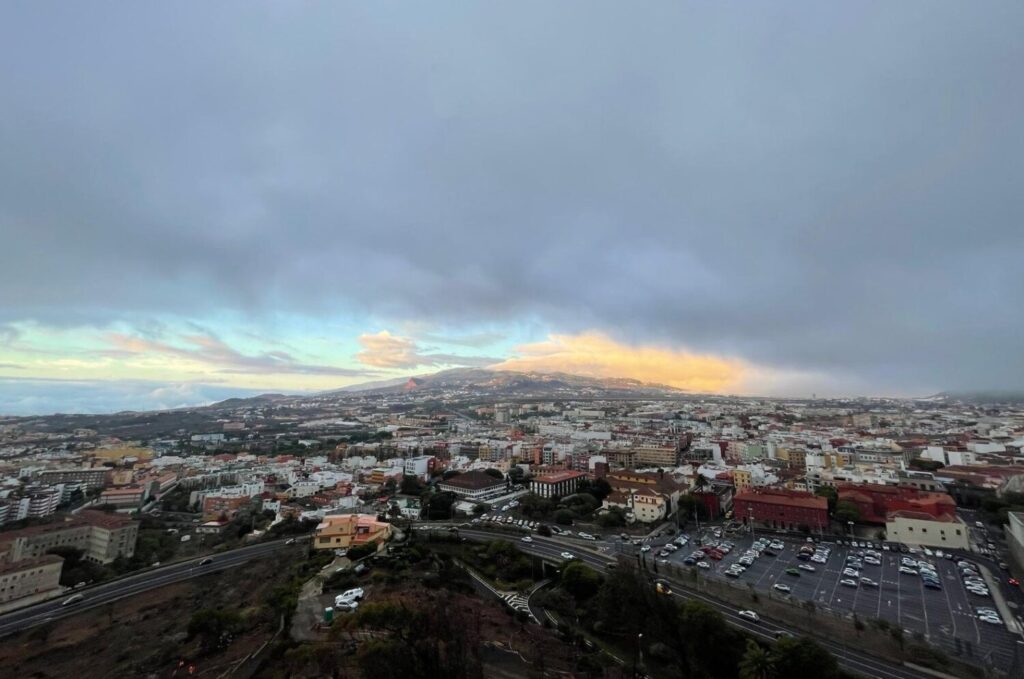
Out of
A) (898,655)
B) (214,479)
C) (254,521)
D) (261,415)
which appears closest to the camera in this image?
(898,655)

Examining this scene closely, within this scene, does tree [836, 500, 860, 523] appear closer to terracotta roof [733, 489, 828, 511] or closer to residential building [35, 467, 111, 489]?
terracotta roof [733, 489, 828, 511]

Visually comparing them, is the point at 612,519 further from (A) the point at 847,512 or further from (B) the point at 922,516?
(B) the point at 922,516

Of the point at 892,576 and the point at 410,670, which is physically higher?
the point at 410,670

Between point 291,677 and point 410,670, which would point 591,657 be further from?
point 291,677

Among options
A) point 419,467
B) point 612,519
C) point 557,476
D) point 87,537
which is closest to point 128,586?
point 87,537

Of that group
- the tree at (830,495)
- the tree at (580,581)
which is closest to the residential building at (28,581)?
the tree at (580,581)

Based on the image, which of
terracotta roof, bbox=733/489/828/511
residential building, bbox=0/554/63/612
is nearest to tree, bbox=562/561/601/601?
terracotta roof, bbox=733/489/828/511

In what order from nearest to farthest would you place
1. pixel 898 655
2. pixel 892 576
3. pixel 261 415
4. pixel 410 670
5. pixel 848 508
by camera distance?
pixel 410 670 < pixel 898 655 < pixel 892 576 < pixel 848 508 < pixel 261 415

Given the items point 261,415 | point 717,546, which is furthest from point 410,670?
point 261,415
